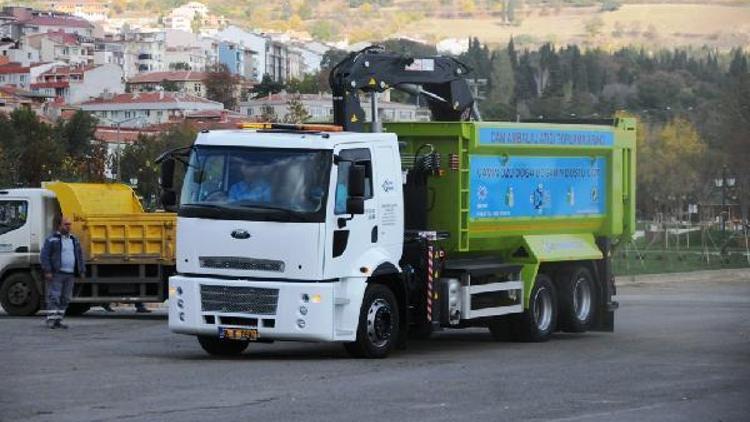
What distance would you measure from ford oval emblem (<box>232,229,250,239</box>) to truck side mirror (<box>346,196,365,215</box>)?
3.97 feet

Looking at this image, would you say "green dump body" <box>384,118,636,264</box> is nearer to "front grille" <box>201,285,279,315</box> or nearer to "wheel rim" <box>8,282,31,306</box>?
"front grille" <box>201,285,279,315</box>

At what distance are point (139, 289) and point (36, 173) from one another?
64444 millimetres

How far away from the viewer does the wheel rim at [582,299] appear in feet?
87.5

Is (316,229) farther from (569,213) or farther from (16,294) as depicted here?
(16,294)

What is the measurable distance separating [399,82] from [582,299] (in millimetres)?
4219

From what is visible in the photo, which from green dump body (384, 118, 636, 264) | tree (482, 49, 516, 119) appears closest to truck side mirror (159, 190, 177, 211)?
green dump body (384, 118, 636, 264)

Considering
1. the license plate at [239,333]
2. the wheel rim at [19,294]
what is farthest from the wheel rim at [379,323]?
the wheel rim at [19,294]

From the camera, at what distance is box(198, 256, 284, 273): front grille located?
21.3 m

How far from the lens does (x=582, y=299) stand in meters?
26.9

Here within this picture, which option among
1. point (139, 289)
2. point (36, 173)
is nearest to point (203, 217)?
point (139, 289)

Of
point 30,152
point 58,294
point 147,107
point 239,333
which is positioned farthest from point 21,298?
point 147,107

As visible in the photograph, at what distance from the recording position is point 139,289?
104ft

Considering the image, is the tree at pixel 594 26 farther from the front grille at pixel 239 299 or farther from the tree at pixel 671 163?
the front grille at pixel 239 299

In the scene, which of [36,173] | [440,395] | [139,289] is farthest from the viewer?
[36,173]
